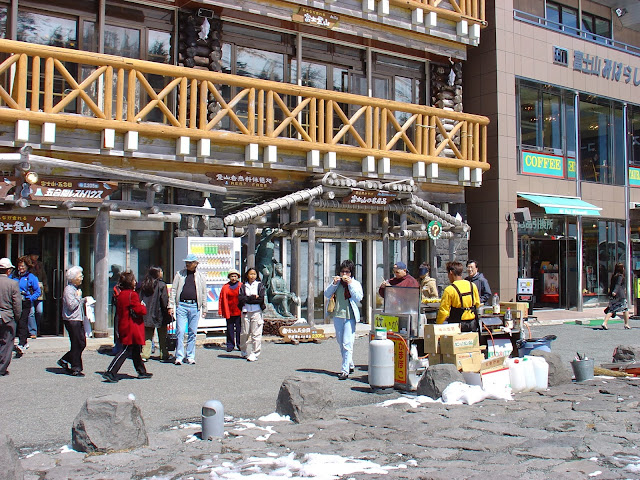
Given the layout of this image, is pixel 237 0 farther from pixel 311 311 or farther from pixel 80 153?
pixel 311 311

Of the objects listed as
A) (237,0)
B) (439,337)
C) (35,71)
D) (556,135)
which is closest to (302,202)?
(237,0)

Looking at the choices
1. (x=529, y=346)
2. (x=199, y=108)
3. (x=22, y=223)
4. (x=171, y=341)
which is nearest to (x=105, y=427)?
(x=171, y=341)

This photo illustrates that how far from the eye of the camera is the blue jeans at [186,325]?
1123 centimetres

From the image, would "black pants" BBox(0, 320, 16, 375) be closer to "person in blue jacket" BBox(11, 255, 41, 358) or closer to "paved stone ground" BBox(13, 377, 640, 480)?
"person in blue jacket" BBox(11, 255, 41, 358)

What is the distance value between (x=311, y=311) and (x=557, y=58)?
11.6 metres

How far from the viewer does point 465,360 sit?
30.2 ft

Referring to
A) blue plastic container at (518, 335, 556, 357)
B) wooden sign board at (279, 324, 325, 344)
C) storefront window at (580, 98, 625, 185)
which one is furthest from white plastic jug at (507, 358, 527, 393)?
storefront window at (580, 98, 625, 185)

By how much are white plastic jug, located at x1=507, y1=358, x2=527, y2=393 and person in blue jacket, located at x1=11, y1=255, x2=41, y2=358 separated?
7586 mm

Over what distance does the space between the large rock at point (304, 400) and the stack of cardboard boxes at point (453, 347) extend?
82.8 inches

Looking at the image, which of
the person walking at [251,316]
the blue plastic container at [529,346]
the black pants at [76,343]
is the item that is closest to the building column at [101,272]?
the person walking at [251,316]

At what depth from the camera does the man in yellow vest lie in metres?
9.87

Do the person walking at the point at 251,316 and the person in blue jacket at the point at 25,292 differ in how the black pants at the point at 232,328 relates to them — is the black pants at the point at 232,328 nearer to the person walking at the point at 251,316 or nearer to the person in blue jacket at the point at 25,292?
the person walking at the point at 251,316

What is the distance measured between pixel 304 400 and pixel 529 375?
3.43 meters

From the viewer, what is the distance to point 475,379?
29.5 feet
